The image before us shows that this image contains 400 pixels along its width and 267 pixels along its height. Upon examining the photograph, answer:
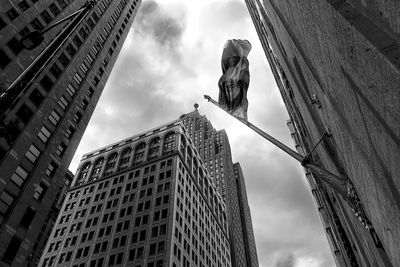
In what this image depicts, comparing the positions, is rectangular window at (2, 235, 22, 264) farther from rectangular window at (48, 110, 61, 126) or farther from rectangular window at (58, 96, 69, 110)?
rectangular window at (58, 96, 69, 110)

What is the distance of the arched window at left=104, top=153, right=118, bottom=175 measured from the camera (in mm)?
83994

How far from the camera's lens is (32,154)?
32344 mm

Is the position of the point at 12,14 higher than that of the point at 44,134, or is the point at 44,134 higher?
the point at 12,14

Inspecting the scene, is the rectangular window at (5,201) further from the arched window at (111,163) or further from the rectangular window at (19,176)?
the arched window at (111,163)

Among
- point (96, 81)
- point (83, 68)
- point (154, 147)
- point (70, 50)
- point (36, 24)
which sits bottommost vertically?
point (36, 24)

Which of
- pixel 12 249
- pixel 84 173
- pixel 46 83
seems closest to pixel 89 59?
pixel 46 83

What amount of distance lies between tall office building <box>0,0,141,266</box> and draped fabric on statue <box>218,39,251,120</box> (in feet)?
34.9

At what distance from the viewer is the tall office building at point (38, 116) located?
1103 inches

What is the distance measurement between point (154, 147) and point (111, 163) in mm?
13421

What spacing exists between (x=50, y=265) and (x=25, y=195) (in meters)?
44.9

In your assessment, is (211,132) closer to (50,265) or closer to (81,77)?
(50,265)

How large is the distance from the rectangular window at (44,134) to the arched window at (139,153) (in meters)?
46.4

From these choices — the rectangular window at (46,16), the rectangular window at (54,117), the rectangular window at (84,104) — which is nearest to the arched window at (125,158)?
the rectangular window at (84,104)

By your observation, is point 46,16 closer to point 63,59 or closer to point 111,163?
point 63,59
